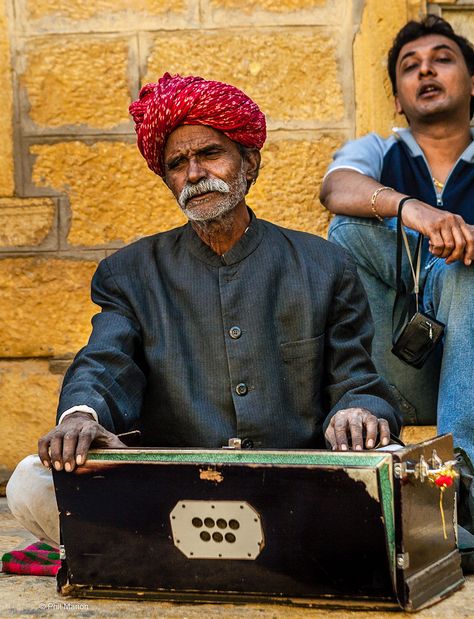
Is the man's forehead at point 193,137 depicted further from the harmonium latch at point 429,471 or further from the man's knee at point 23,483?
the harmonium latch at point 429,471

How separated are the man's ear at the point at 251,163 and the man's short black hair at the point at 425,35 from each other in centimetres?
104

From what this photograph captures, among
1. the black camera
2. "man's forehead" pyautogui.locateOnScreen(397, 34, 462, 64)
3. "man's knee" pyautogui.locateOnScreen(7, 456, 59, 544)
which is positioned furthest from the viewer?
"man's forehead" pyautogui.locateOnScreen(397, 34, 462, 64)

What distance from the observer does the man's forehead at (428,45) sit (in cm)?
402

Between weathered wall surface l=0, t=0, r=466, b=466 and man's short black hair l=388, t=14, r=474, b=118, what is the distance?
0.08m

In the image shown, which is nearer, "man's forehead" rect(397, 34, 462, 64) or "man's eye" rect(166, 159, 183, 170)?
"man's eye" rect(166, 159, 183, 170)

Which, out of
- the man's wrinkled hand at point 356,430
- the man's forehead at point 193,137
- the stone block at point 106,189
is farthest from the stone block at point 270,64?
the man's wrinkled hand at point 356,430

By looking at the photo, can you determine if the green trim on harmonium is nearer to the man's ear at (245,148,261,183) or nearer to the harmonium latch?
the harmonium latch

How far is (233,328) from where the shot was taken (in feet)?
10.0

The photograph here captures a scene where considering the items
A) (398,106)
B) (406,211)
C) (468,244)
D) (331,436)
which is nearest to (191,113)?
(406,211)

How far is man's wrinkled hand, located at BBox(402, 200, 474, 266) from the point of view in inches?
131

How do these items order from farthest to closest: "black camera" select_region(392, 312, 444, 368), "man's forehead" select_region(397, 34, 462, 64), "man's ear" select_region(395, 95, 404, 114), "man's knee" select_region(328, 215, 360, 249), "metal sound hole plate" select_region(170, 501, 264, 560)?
"man's ear" select_region(395, 95, 404, 114)
"man's forehead" select_region(397, 34, 462, 64)
"man's knee" select_region(328, 215, 360, 249)
"black camera" select_region(392, 312, 444, 368)
"metal sound hole plate" select_region(170, 501, 264, 560)

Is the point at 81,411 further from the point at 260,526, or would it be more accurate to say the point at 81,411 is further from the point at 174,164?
the point at 174,164

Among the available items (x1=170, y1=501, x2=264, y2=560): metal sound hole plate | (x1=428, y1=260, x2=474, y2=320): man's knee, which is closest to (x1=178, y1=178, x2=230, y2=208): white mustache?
(x1=428, y1=260, x2=474, y2=320): man's knee

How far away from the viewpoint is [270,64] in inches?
164
